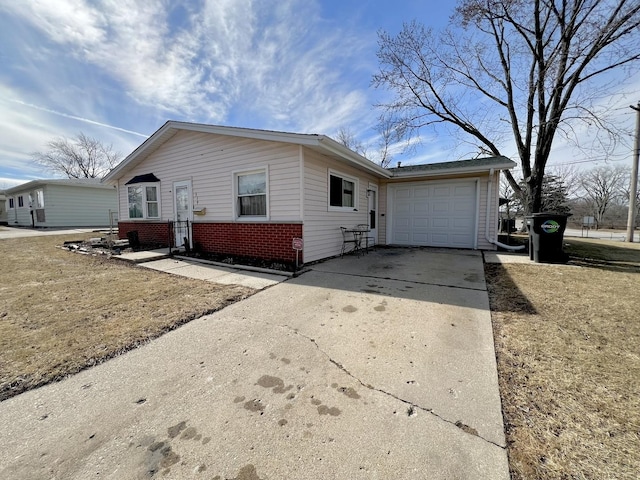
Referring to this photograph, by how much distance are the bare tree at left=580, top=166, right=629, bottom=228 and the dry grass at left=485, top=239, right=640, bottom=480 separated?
45697mm

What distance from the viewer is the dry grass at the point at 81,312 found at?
2371 mm

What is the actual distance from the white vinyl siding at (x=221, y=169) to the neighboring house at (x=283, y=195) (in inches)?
1.1

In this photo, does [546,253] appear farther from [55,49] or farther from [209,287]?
[55,49]

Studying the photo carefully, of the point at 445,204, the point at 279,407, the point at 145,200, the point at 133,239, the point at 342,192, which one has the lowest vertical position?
the point at 279,407

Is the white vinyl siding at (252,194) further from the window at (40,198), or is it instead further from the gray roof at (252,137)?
the window at (40,198)

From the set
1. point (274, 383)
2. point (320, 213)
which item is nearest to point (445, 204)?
point (320, 213)

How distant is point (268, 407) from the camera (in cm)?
181

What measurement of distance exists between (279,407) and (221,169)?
22.9ft

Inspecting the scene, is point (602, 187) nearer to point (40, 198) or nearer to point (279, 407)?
point (279, 407)

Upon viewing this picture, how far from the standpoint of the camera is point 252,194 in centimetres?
697

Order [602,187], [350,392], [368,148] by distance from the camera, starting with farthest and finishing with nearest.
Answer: [602,187] < [368,148] < [350,392]

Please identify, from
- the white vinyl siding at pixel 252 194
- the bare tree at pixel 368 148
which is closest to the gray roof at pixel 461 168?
the white vinyl siding at pixel 252 194

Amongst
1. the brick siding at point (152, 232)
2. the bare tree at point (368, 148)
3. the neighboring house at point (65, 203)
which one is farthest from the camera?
the bare tree at point (368, 148)

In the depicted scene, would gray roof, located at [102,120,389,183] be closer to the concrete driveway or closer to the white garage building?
the white garage building
